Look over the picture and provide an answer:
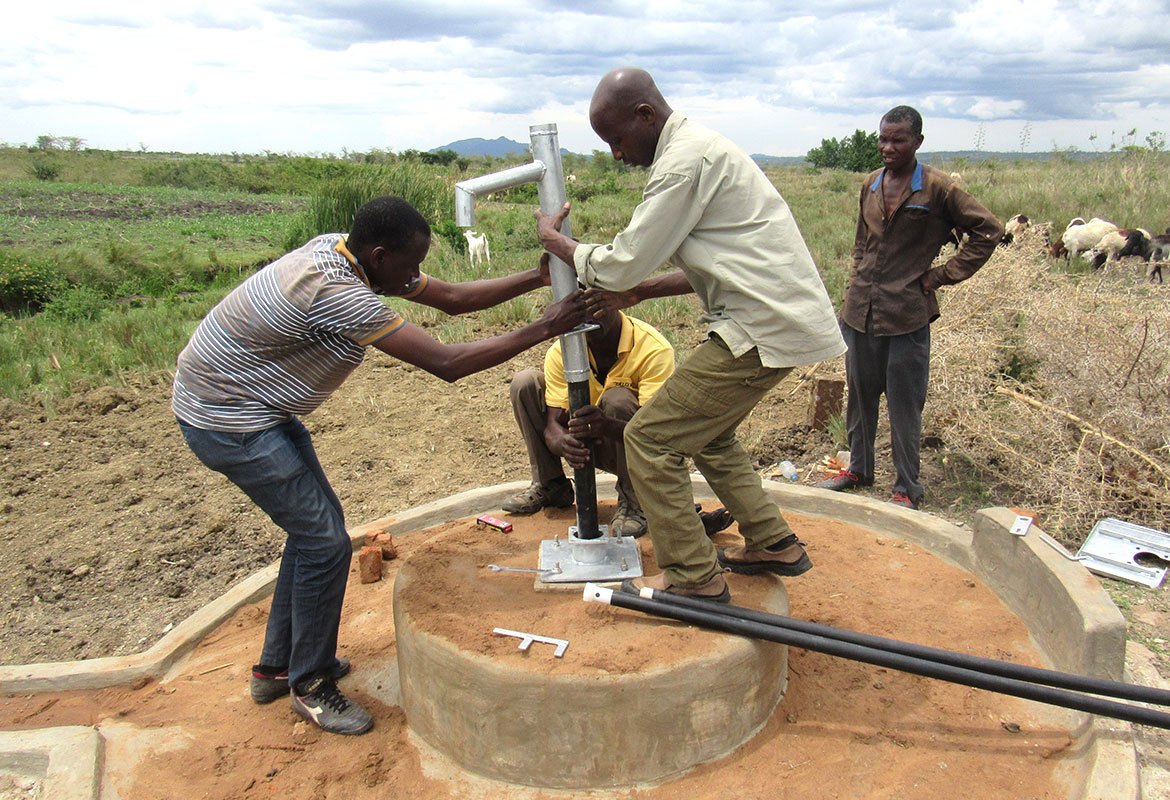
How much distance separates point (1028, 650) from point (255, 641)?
2967 millimetres

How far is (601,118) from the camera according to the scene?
8.07 feet

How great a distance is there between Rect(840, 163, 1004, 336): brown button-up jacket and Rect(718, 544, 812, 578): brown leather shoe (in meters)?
1.56

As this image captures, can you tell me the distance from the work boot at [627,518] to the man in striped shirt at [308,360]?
104 centimetres

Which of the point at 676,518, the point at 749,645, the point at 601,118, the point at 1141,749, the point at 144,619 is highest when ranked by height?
the point at 601,118

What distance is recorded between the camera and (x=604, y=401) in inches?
132

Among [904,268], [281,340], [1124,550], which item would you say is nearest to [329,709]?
[281,340]

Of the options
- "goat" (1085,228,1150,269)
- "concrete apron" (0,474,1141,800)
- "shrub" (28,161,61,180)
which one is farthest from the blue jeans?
"shrub" (28,161,61,180)

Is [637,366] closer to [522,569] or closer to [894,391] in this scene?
[522,569]

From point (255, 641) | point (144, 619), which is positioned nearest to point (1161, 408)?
point (255, 641)

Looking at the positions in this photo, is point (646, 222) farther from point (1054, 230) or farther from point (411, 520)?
point (1054, 230)

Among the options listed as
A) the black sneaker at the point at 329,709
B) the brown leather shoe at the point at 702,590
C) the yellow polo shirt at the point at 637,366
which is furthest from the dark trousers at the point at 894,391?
the black sneaker at the point at 329,709

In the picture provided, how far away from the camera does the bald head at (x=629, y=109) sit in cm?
244

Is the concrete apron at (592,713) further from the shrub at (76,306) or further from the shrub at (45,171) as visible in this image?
the shrub at (45,171)

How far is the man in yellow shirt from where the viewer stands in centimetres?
333
